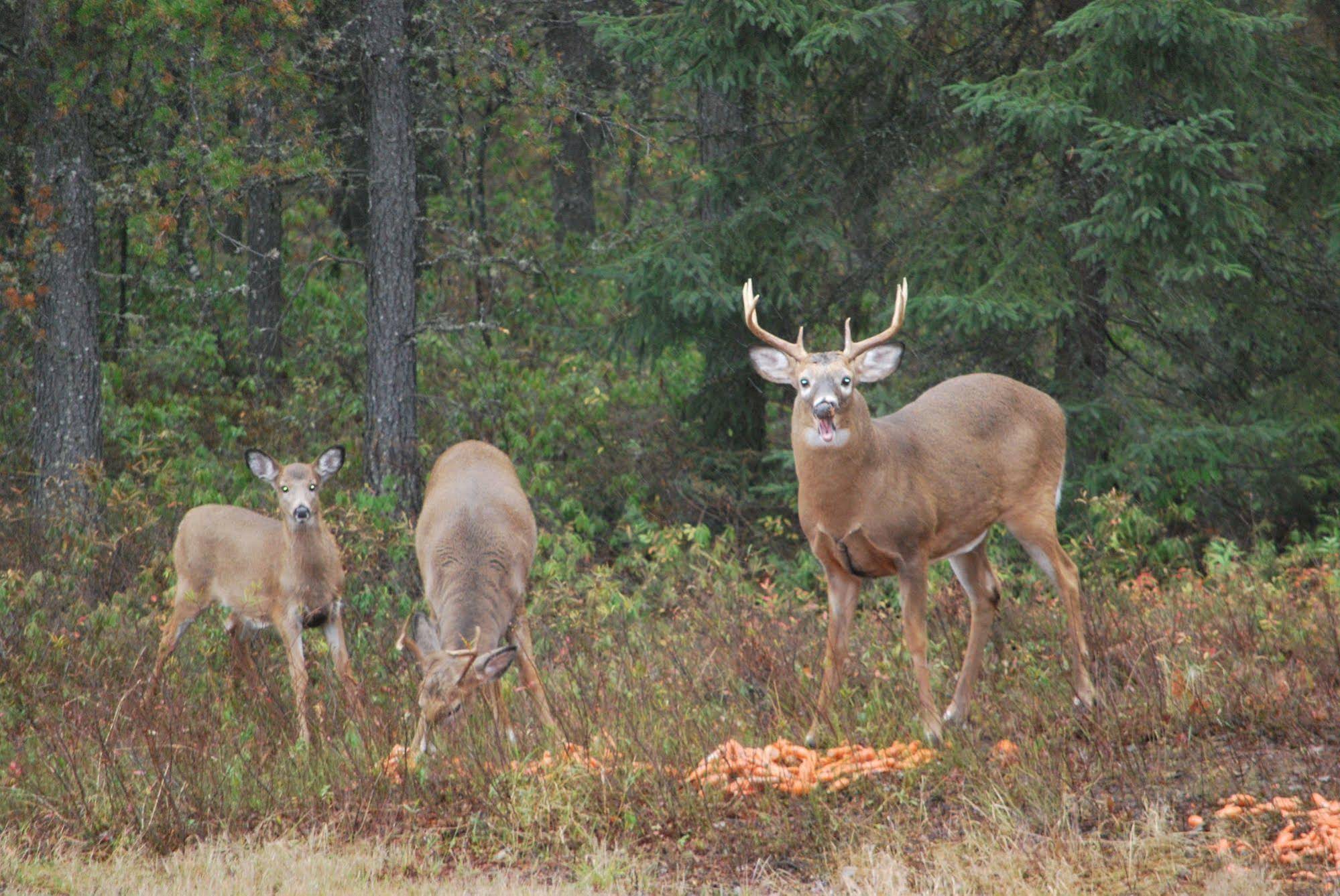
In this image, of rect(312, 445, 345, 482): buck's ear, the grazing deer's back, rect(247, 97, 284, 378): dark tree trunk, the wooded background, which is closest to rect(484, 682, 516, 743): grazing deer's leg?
the grazing deer's back

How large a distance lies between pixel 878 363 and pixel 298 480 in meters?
4.00

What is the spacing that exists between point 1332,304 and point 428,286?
11.2 m

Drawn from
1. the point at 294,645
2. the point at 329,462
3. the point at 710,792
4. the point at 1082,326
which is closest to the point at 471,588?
the point at 294,645

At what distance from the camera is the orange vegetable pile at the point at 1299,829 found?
530cm

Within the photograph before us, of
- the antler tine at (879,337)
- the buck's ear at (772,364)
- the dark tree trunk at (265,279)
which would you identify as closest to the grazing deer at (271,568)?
the buck's ear at (772,364)

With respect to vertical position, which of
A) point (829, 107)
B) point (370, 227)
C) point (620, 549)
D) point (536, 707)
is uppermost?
point (829, 107)

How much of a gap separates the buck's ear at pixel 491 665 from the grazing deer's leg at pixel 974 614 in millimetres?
2100

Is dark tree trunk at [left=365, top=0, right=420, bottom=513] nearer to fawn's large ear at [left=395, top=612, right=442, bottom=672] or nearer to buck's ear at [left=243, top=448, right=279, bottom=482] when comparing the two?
buck's ear at [left=243, top=448, right=279, bottom=482]

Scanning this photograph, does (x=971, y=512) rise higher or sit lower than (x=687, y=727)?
higher

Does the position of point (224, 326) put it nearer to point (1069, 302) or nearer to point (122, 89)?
point (122, 89)

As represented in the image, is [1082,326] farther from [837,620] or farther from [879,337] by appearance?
[837,620]

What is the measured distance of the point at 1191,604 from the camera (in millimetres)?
9164

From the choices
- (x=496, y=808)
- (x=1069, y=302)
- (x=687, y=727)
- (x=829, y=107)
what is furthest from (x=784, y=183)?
(x=496, y=808)

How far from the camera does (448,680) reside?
7.15 m
